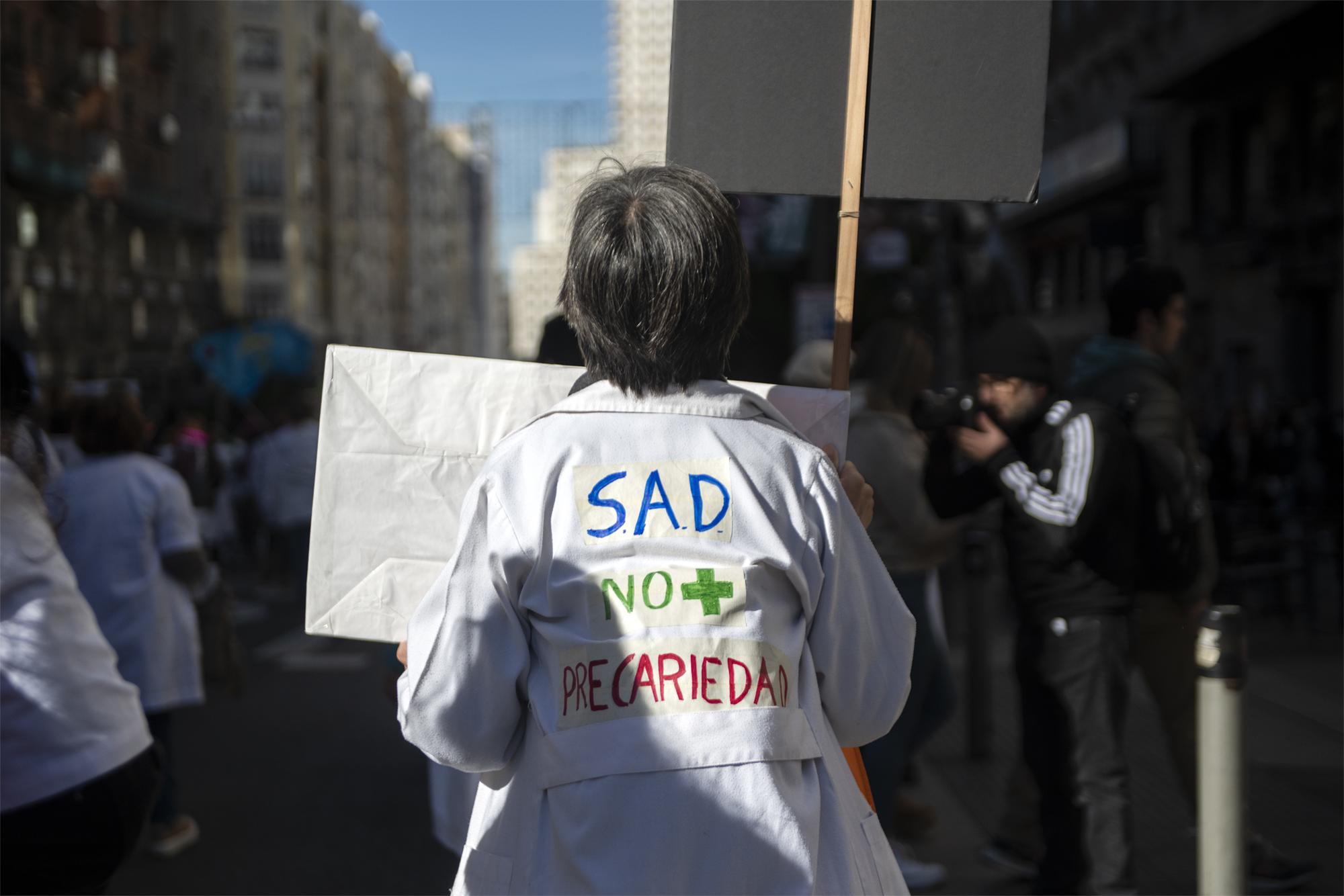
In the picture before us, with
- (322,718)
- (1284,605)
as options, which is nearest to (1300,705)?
(1284,605)

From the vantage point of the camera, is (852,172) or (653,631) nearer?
(653,631)

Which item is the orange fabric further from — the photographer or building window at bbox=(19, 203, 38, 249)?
building window at bbox=(19, 203, 38, 249)

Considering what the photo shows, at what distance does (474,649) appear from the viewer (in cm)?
201

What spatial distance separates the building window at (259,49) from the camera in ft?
248

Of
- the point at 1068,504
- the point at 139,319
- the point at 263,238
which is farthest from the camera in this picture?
the point at 263,238

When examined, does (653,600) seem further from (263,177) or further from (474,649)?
(263,177)

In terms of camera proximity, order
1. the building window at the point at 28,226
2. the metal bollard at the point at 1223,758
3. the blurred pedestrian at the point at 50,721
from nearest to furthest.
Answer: the blurred pedestrian at the point at 50,721 → the metal bollard at the point at 1223,758 → the building window at the point at 28,226

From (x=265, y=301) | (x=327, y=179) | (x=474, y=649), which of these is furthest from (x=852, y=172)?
(x=327, y=179)

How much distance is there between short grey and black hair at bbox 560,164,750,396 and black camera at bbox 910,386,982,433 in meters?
2.30

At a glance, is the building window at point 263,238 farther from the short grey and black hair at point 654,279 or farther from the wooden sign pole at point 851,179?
the short grey and black hair at point 654,279

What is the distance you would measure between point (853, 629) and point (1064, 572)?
8.05 ft

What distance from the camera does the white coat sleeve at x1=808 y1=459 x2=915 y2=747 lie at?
6.88 ft

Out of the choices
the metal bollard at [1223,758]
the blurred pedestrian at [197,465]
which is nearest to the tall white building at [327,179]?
the blurred pedestrian at [197,465]

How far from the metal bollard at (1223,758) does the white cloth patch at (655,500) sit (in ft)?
6.75
